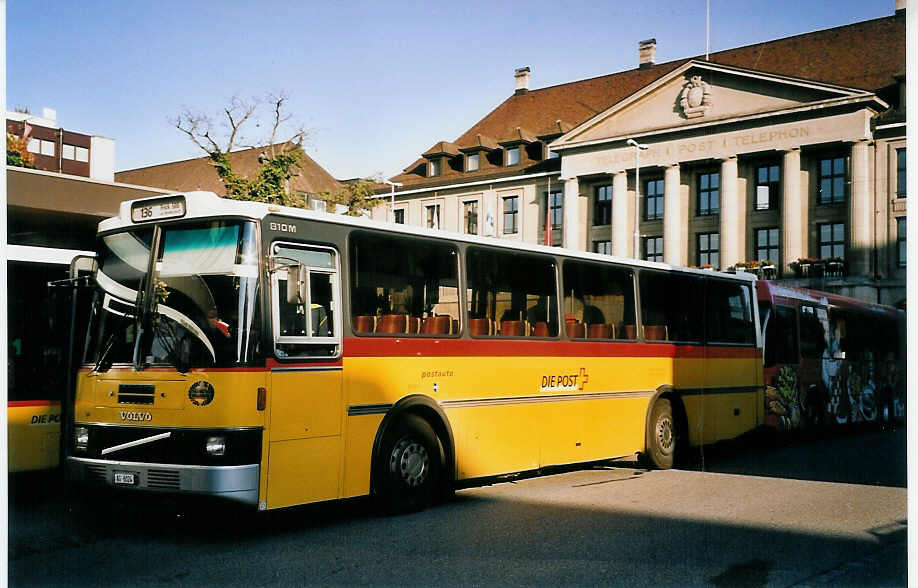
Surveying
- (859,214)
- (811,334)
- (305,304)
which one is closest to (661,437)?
(811,334)

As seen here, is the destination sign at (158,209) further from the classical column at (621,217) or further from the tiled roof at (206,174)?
the classical column at (621,217)

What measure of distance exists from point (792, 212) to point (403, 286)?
44.8 m

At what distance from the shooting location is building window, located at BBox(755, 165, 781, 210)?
5369cm

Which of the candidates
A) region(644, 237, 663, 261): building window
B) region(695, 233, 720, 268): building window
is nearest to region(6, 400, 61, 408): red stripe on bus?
region(695, 233, 720, 268): building window

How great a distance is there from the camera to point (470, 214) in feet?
209

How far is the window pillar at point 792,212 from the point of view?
5050cm

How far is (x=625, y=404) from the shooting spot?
1340 cm

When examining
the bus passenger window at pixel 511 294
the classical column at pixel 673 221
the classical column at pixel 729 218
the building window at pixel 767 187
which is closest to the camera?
the bus passenger window at pixel 511 294

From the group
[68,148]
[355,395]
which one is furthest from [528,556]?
[68,148]

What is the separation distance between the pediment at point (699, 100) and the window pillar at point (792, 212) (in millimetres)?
2761

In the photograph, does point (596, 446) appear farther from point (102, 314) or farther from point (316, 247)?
point (102, 314)

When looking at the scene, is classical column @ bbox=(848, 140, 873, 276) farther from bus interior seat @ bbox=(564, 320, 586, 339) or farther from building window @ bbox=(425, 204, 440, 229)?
bus interior seat @ bbox=(564, 320, 586, 339)

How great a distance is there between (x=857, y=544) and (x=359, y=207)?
35.0 m

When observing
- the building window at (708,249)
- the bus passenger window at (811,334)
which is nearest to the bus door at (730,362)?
the bus passenger window at (811,334)
